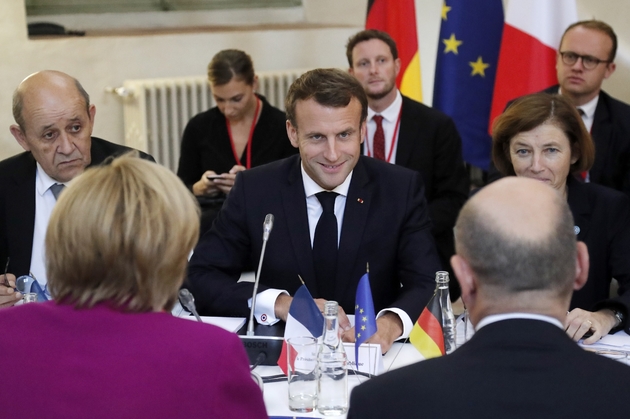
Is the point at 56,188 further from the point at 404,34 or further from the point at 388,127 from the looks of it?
the point at 404,34

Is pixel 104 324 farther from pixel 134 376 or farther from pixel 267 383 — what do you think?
pixel 267 383

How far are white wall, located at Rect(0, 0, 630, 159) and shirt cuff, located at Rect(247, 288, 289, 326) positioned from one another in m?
2.82

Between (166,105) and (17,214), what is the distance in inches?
98.1

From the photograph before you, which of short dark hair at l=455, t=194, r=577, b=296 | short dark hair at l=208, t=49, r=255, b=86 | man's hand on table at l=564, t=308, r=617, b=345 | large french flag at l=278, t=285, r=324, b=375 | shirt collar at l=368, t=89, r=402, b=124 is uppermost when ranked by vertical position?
short dark hair at l=208, t=49, r=255, b=86

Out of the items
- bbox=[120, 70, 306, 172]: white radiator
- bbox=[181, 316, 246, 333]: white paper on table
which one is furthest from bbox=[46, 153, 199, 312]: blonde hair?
bbox=[120, 70, 306, 172]: white radiator

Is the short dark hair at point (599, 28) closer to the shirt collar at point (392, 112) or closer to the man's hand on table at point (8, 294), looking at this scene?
the shirt collar at point (392, 112)

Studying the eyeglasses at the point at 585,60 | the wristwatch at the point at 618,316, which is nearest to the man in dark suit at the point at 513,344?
the wristwatch at the point at 618,316

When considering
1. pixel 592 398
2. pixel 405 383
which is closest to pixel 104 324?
pixel 405 383

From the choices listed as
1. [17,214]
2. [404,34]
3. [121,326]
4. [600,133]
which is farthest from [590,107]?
[121,326]

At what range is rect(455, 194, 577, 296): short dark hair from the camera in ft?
4.16

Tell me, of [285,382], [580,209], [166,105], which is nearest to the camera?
[285,382]

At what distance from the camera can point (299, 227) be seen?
2688mm

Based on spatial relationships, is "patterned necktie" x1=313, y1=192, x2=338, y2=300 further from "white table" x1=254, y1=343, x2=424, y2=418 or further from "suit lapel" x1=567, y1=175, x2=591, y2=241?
"suit lapel" x1=567, y1=175, x2=591, y2=241

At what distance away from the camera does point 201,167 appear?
176 inches
